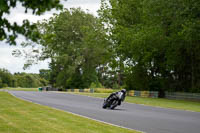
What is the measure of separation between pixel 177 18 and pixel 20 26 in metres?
34.5

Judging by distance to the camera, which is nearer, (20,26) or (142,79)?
(20,26)

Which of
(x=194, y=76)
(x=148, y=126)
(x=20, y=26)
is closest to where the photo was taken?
(x=20, y=26)

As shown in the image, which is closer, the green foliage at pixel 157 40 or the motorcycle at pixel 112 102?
the motorcycle at pixel 112 102

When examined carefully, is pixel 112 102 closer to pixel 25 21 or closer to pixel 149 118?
pixel 149 118

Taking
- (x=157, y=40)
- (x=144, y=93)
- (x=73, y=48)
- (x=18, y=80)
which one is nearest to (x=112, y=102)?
(x=157, y=40)

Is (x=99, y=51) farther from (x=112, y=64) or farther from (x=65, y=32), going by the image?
(x=112, y=64)

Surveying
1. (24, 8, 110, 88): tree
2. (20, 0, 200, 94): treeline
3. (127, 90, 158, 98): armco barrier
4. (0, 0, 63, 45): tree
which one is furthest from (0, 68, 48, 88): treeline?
(0, 0, 63, 45): tree

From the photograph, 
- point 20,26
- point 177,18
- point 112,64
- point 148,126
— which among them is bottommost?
point 148,126

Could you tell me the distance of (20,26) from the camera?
197 inches

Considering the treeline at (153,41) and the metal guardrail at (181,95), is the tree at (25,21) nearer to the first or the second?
the treeline at (153,41)

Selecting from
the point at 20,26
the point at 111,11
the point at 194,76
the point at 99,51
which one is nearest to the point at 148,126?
the point at 20,26

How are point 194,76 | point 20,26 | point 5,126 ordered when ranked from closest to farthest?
point 20,26 → point 5,126 → point 194,76

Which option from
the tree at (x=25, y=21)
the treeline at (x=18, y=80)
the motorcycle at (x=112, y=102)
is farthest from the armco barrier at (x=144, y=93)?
the treeline at (x=18, y=80)

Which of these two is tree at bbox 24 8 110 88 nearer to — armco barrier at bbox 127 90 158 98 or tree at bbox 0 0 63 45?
armco barrier at bbox 127 90 158 98
